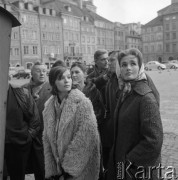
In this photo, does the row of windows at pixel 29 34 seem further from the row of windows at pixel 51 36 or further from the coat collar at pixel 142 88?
the coat collar at pixel 142 88

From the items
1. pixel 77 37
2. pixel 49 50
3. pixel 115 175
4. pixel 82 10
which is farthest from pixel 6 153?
pixel 82 10

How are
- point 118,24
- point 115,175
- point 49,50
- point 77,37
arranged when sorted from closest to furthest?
point 115,175 → point 49,50 → point 77,37 → point 118,24

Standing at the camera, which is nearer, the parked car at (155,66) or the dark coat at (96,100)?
the dark coat at (96,100)

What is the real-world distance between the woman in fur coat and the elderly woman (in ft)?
0.92

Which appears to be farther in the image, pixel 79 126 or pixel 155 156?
pixel 79 126

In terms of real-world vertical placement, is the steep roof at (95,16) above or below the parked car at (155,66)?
above

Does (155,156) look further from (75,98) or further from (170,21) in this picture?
(170,21)

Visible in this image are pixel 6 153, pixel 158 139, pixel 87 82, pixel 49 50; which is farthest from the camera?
pixel 49 50

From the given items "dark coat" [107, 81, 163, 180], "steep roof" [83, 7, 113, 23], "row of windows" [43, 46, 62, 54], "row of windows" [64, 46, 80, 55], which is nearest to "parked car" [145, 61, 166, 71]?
"row of windows" [43, 46, 62, 54]

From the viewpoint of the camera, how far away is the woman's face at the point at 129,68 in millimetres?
2176

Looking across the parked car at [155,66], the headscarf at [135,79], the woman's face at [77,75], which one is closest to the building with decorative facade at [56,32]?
the parked car at [155,66]

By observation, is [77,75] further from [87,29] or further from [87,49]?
[87,29]

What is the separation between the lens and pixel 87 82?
3.41 m

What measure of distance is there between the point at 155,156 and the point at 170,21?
2870 inches
